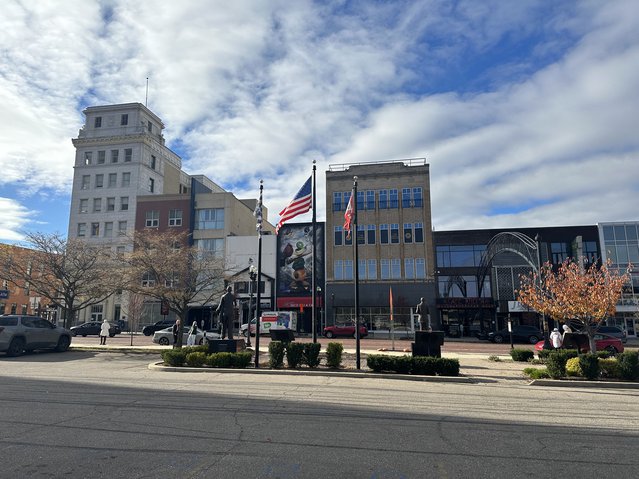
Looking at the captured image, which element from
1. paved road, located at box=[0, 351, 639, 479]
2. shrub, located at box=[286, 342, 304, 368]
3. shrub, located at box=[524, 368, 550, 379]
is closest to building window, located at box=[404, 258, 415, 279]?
shrub, located at box=[524, 368, 550, 379]

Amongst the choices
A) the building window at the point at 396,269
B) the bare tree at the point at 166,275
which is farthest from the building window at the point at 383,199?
the bare tree at the point at 166,275

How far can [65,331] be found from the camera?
23.0 metres

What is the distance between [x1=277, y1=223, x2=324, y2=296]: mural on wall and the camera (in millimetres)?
51438

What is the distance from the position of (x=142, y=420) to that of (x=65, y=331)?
17.9 metres

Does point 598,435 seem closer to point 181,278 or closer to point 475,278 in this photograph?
point 181,278

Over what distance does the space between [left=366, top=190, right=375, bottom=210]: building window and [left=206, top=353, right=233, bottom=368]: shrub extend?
3750 cm

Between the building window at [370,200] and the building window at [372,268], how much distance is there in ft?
20.0

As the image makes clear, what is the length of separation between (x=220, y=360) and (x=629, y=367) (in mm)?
12875

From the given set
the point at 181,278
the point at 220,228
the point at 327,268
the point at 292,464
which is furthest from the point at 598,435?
the point at 220,228

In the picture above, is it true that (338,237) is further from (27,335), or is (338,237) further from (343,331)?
(27,335)

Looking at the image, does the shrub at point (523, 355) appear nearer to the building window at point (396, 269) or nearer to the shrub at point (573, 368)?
the shrub at point (573, 368)

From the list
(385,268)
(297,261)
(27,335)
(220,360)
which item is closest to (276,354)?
(220,360)

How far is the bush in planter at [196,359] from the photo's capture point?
634 inches

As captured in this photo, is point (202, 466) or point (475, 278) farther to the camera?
point (475, 278)
